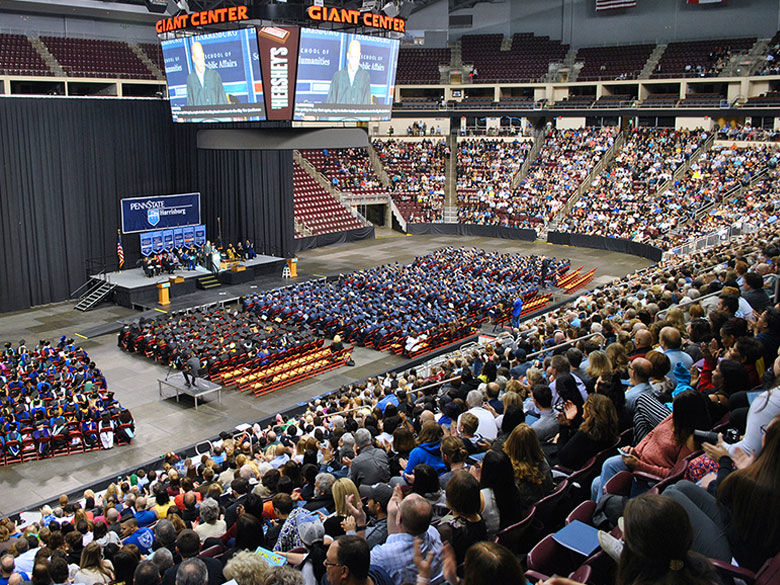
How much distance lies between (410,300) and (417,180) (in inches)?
944

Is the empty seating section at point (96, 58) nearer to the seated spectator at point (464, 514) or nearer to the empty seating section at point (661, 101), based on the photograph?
the empty seating section at point (661, 101)

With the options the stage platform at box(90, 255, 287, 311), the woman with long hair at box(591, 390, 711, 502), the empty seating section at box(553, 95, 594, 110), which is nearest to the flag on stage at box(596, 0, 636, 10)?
the empty seating section at box(553, 95, 594, 110)

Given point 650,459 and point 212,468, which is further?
point 212,468

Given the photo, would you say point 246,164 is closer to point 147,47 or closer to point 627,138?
point 147,47

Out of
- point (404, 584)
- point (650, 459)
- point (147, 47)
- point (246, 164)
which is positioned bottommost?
point (404, 584)

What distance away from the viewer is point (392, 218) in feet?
148

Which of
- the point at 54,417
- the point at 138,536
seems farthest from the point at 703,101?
the point at 138,536

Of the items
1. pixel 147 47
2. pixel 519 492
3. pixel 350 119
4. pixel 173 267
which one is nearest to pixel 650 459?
pixel 519 492

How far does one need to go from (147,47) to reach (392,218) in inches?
729

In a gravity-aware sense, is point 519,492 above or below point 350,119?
below

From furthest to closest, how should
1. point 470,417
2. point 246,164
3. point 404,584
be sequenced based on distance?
point 246,164 < point 470,417 < point 404,584

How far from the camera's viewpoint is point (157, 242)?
29.9 m

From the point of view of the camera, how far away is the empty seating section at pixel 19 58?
37.4 metres

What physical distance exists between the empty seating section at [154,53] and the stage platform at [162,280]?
19.7 metres
